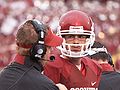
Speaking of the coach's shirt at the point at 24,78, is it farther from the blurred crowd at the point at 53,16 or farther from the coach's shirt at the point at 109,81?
the blurred crowd at the point at 53,16

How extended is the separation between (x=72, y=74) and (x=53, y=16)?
5881 mm

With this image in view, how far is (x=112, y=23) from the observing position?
971 cm

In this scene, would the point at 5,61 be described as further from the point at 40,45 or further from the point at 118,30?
the point at 40,45

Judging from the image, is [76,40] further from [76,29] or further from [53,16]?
[53,16]

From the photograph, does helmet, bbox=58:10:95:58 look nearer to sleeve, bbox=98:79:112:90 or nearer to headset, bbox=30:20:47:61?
sleeve, bbox=98:79:112:90

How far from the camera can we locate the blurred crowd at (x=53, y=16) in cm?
853

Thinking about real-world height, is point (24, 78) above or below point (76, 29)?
below

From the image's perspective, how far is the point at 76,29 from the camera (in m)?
3.27

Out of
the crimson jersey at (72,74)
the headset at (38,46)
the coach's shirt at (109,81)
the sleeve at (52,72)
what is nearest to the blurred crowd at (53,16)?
the coach's shirt at (109,81)

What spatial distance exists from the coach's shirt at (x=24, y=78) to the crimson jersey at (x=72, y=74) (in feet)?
1.35

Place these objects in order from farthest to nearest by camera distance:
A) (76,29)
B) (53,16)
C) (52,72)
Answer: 1. (53,16)
2. (76,29)
3. (52,72)

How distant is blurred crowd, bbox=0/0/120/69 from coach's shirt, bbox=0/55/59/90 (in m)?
5.34

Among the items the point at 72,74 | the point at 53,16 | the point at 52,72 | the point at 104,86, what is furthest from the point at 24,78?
the point at 53,16

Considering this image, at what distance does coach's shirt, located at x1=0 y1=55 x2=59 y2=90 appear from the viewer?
263 cm
